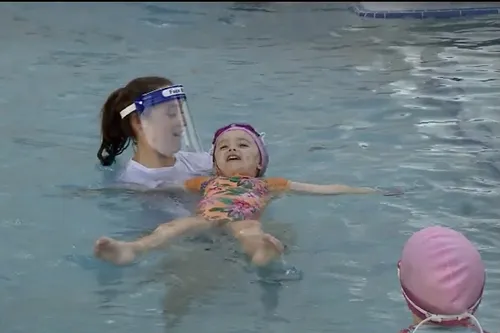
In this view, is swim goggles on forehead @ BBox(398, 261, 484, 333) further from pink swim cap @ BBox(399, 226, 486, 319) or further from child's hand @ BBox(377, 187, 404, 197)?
child's hand @ BBox(377, 187, 404, 197)

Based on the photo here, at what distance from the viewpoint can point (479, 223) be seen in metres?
3.37

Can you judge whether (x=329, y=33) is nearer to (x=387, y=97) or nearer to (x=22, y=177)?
(x=387, y=97)

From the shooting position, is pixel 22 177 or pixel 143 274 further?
pixel 22 177

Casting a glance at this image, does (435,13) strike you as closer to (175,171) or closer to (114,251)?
(175,171)

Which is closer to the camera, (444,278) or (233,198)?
(444,278)

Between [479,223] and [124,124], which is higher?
[124,124]

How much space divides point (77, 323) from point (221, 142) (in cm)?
111

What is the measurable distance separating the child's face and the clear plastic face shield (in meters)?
0.17

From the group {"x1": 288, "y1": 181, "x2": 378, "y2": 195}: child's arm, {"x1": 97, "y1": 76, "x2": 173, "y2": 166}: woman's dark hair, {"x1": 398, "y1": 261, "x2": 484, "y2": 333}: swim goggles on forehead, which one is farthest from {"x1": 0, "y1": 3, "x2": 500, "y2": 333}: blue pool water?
{"x1": 398, "y1": 261, "x2": 484, "y2": 333}: swim goggles on forehead

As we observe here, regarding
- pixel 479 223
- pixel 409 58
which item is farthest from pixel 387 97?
pixel 479 223

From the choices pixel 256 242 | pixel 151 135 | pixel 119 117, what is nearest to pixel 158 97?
pixel 151 135

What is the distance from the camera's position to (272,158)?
163 inches

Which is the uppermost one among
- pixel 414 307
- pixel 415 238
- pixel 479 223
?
pixel 415 238

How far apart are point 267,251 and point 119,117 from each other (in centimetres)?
117
